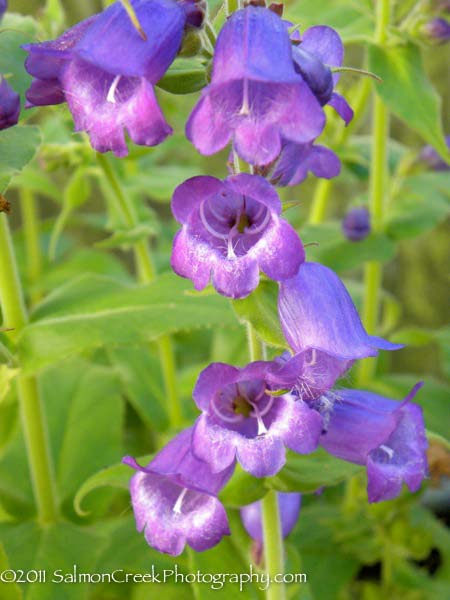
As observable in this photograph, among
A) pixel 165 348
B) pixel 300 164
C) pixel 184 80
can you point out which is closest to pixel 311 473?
pixel 300 164

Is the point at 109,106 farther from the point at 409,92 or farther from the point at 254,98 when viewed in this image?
the point at 409,92

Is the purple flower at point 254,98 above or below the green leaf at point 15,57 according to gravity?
above

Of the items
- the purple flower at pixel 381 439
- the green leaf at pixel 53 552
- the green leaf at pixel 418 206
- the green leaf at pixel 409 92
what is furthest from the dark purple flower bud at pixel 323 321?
the green leaf at pixel 418 206

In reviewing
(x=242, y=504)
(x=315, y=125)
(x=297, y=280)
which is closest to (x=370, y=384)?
(x=242, y=504)

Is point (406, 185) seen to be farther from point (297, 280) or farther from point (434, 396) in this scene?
point (297, 280)

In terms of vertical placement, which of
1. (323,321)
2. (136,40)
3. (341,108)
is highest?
(136,40)

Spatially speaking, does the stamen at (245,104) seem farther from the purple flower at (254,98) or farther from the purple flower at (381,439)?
the purple flower at (381,439)
